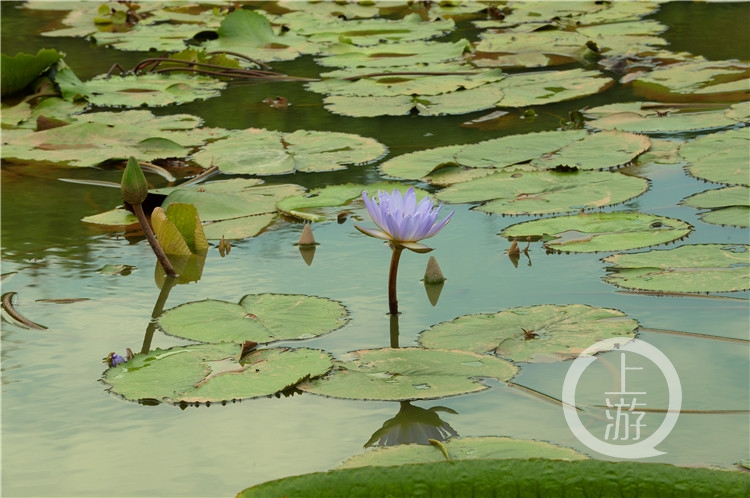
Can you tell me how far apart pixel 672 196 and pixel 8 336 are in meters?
1.91

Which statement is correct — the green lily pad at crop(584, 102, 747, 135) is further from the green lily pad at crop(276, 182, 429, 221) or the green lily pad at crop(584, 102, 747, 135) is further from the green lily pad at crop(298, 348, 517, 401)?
the green lily pad at crop(298, 348, 517, 401)

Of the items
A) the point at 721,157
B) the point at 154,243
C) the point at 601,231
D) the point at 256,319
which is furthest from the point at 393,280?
the point at 721,157

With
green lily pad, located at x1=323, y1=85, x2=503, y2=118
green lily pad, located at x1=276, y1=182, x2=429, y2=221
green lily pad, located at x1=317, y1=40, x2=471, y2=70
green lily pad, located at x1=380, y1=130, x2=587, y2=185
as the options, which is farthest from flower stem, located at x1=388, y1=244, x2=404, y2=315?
green lily pad, located at x1=317, y1=40, x2=471, y2=70

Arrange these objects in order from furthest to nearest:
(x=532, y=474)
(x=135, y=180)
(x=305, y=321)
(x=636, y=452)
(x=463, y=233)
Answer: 1. (x=463, y=233)
2. (x=135, y=180)
3. (x=305, y=321)
4. (x=636, y=452)
5. (x=532, y=474)

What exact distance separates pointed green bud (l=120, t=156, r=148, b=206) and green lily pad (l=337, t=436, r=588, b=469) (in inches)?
43.9

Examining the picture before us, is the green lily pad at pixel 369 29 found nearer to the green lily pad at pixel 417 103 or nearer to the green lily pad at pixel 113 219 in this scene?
the green lily pad at pixel 417 103

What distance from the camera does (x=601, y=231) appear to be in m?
2.61

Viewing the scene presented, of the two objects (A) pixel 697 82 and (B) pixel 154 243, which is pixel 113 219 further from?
(A) pixel 697 82

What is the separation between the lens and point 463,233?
2746 millimetres

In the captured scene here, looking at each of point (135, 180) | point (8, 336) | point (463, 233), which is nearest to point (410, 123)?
point (463, 233)

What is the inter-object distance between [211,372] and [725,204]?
1.62 metres

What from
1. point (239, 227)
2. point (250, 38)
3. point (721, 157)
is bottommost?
point (239, 227)

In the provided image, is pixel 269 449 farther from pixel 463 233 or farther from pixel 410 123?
pixel 410 123

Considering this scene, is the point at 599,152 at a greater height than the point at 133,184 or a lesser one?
lesser
